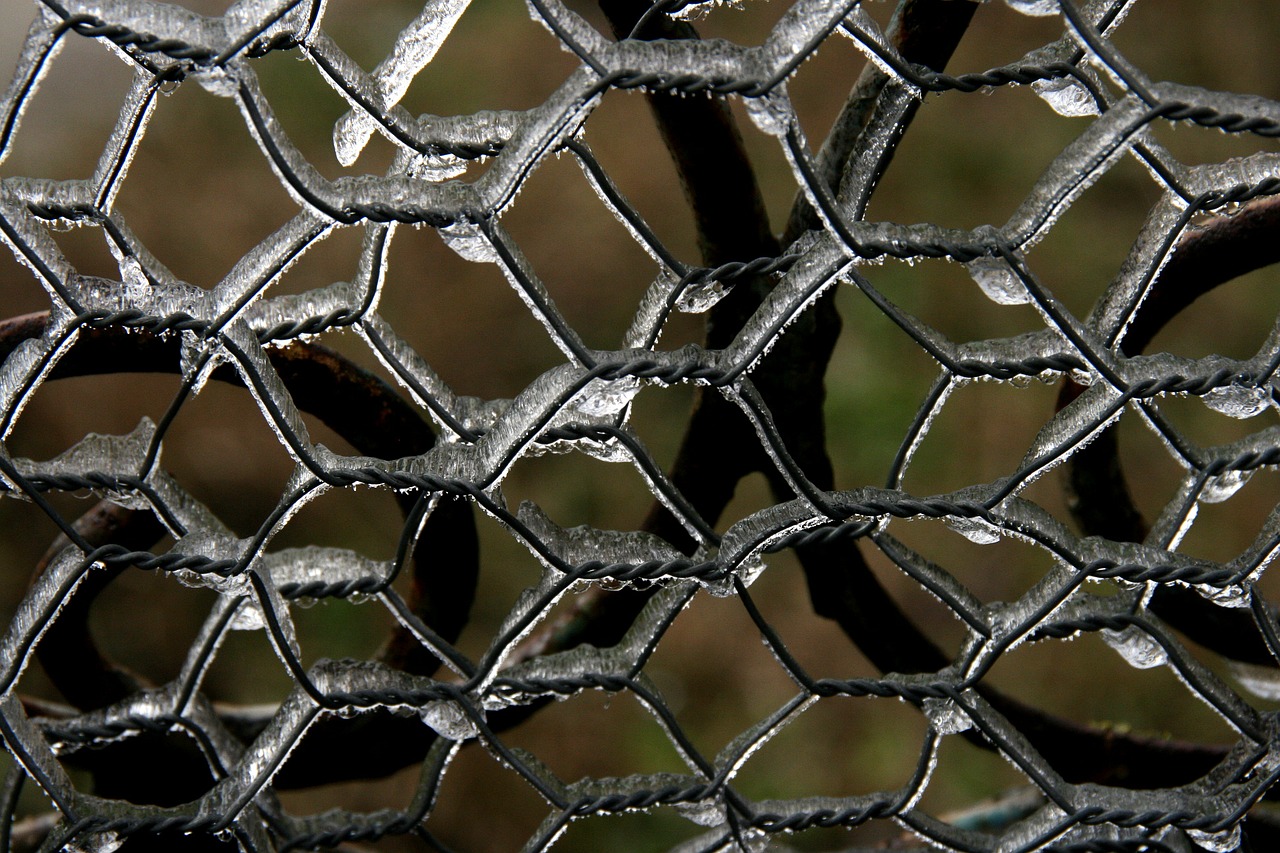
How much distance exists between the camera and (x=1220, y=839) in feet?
1.51

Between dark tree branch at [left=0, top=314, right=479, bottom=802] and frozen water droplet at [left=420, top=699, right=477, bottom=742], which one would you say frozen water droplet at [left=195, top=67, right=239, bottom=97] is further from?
frozen water droplet at [left=420, top=699, right=477, bottom=742]

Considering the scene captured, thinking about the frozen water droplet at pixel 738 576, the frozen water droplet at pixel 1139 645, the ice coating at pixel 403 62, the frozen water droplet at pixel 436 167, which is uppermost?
the ice coating at pixel 403 62

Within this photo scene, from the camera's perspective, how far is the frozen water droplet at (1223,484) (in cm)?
44

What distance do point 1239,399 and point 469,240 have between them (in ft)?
1.05

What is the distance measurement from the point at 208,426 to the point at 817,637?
1.10 m

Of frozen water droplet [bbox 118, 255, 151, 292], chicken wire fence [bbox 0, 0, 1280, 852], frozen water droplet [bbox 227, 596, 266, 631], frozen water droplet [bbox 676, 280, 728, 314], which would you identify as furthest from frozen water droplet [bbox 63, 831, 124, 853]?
frozen water droplet [bbox 676, 280, 728, 314]

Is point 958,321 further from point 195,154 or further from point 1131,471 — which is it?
point 195,154

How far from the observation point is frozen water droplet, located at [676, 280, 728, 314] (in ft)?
1.41

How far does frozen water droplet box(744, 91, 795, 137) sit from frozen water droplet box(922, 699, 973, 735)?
25 cm

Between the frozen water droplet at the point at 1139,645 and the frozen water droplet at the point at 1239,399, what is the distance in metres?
0.10

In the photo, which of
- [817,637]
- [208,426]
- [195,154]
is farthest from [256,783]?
[195,154]

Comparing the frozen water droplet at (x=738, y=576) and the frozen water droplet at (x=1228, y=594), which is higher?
the frozen water droplet at (x=738, y=576)

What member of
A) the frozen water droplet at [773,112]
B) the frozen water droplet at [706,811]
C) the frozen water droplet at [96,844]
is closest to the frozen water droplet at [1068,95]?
the frozen water droplet at [773,112]

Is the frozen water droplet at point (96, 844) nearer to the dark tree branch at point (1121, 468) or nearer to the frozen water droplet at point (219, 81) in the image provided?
the frozen water droplet at point (219, 81)
